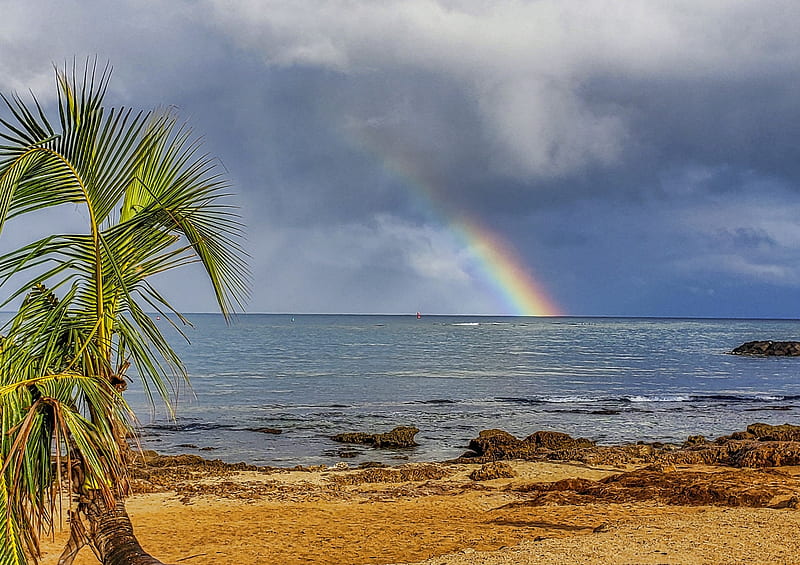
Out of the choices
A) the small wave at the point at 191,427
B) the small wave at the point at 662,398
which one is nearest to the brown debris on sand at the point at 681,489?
the small wave at the point at 191,427

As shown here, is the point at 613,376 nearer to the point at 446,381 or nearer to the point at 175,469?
the point at 446,381

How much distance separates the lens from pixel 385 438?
21703 mm

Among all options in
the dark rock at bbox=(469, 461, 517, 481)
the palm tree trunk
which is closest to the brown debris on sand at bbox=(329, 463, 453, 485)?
the dark rock at bbox=(469, 461, 517, 481)

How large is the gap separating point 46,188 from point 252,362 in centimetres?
5048

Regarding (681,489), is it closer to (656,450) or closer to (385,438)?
(656,450)

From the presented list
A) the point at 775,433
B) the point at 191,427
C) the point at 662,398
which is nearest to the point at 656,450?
the point at 775,433

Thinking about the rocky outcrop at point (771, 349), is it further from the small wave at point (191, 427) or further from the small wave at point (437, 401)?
the small wave at point (191, 427)

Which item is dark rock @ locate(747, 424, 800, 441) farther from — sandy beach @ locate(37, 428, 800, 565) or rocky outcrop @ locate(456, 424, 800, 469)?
sandy beach @ locate(37, 428, 800, 565)

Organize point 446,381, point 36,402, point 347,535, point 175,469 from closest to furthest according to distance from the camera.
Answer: point 36,402 → point 347,535 → point 175,469 → point 446,381

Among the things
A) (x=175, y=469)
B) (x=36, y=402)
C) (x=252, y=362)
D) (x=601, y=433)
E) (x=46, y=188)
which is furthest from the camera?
(x=252, y=362)

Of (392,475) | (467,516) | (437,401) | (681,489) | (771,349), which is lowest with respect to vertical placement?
(437,401)

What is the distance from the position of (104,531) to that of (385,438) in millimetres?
16825

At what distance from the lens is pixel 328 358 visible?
6044 cm

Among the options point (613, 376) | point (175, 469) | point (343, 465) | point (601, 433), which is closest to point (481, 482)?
point (343, 465)
